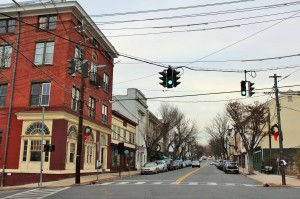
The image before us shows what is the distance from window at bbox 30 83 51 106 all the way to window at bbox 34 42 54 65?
205 centimetres

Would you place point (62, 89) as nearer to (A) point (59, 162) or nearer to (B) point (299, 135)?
(A) point (59, 162)

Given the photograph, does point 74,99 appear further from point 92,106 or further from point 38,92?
point 92,106

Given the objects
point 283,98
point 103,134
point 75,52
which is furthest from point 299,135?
point 75,52

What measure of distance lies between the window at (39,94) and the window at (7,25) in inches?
237

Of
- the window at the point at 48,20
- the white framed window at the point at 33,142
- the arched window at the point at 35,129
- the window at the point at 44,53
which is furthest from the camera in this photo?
the window at the point at 48,20

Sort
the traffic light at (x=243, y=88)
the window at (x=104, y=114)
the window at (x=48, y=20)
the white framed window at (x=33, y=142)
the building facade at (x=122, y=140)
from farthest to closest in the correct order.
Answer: the building facade at (x=122, y=140) < the window at (x=104, y=114) < the window at (x=48, y=20) < the white framed window at (x=33, y=142) < the traffic light at (x=243, y=88)

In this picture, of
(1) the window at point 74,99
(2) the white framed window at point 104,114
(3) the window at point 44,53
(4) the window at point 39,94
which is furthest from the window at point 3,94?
(2) the white framed window at point 104,114

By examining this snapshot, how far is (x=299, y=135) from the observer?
48.7m

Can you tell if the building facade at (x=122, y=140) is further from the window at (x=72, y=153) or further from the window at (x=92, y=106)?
the window at (x=72, y=153)

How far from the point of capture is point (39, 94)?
30922 mm

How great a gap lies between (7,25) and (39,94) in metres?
7.43

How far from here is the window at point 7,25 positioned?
107 ft

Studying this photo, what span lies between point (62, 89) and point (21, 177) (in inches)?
307

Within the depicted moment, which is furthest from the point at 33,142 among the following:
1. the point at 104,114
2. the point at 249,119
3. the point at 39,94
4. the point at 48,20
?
the point at 249,119
